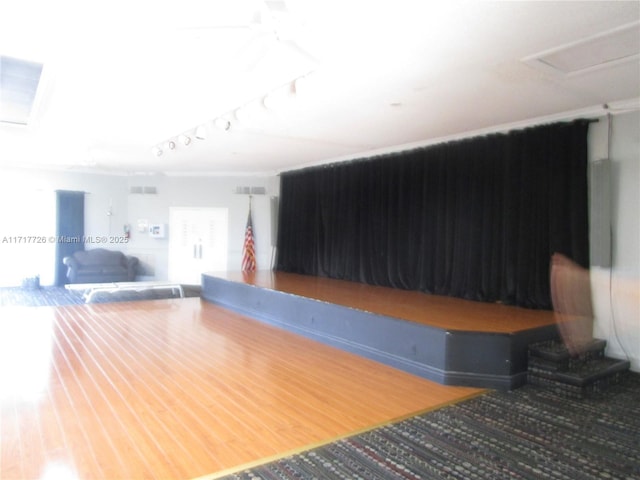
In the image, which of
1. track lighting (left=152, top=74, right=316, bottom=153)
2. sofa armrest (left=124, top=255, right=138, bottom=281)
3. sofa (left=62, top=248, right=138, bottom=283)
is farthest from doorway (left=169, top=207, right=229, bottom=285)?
track lighting (left=152, top=74, right=316, bottom=153)

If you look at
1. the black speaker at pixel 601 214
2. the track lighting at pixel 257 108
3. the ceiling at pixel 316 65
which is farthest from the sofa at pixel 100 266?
the black speaker at pixel 601 214

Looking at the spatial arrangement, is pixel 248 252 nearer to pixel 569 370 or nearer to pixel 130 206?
pixel 130 206

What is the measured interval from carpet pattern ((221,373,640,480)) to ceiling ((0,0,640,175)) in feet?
8.35

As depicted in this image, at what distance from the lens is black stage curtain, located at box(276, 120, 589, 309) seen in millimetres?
4684

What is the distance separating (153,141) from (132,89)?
263cm

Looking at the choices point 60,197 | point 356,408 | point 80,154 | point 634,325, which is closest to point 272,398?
point 356,408

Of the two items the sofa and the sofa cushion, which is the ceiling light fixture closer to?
the sofa

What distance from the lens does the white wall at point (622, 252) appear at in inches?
164

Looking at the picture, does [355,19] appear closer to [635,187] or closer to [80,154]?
[635,187]

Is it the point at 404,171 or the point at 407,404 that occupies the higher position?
the point at 404,171

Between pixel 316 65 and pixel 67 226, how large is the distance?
8.74 metres

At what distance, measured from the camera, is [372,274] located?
706cm

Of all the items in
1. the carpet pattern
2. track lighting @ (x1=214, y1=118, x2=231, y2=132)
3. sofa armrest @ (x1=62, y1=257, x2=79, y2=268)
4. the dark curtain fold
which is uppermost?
track lighting @ (x1=214, y1=118, x2=231, y2=132)

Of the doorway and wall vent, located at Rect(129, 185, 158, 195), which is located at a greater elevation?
wall vent, located at Rect(129, 185, 158, 195)
